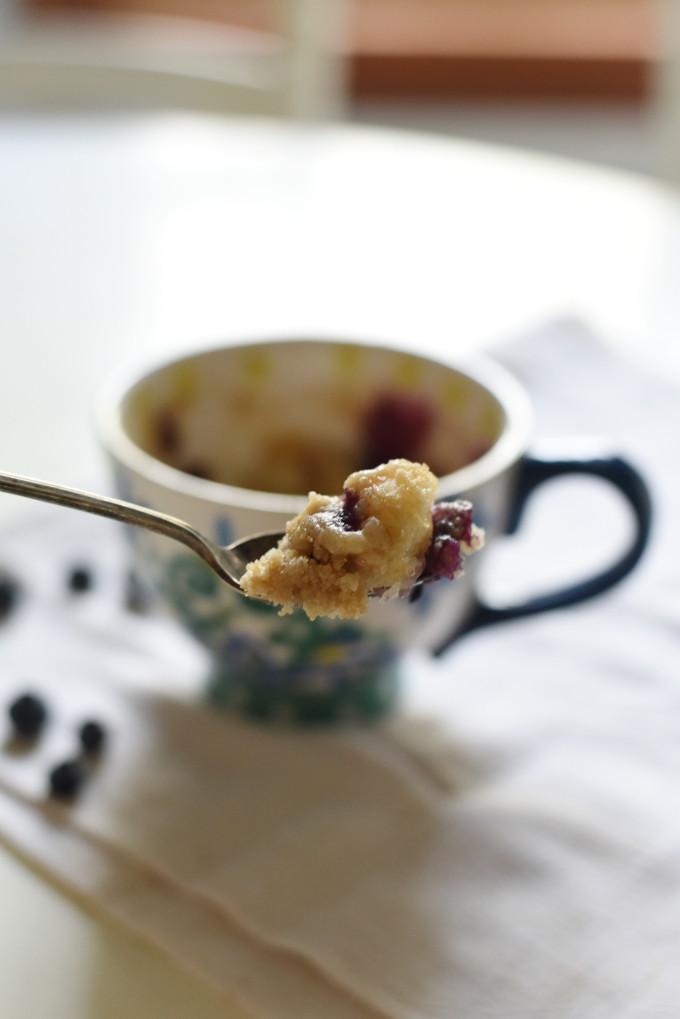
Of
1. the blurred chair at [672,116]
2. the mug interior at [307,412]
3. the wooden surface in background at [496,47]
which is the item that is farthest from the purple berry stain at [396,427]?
the wooden surface in background at [496,47]

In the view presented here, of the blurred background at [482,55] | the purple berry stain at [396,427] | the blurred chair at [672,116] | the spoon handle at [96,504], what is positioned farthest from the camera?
the blurred background at [482,55]

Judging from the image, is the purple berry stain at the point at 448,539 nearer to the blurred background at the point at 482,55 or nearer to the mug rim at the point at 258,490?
the mug rim at the point at 258,490

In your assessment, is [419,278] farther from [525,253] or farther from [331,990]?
[331,990]

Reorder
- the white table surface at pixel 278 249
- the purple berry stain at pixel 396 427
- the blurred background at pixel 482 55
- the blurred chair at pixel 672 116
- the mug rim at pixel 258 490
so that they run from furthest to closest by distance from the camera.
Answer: the blurred background at pixel 482 55, the blurred chair at pixel 672 116, the white table surface at pixel 278 249, the purple berry stain at pixel 396 427, the mug rim at pixel 258 490

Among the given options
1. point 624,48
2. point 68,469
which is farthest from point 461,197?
point 624,48

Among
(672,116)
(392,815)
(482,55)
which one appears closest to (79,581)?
(392,815)
